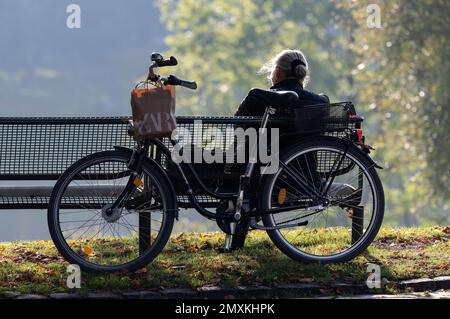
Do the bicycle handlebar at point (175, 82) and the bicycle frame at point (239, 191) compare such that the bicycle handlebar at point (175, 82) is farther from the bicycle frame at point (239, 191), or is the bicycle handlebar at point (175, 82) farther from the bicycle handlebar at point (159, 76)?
the bicycle frame at point (239, 191)

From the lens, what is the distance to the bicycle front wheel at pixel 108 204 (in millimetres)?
6254

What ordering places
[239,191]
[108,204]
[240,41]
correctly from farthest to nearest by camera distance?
[240,41], [239,191], [108,204]

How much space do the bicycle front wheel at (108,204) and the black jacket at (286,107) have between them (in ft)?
2.77

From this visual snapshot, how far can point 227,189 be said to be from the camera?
6836mm

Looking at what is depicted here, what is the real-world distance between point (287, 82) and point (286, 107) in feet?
1.05

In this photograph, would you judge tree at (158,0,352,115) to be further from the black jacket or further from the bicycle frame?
the bicycle frame

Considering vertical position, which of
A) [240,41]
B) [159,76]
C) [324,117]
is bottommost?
[324,117]

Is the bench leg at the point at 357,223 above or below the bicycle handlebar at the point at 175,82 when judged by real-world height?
below

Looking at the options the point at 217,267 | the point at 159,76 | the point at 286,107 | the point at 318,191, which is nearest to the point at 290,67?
the point at 286,107

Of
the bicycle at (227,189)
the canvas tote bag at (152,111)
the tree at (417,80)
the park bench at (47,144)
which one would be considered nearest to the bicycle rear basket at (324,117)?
the bicycle at (227,189)

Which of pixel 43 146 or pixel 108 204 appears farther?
pixel 43 146

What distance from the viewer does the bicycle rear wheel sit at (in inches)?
258

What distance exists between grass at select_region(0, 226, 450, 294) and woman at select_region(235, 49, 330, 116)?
38.1 inches

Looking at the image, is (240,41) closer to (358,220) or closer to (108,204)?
(358,220)
